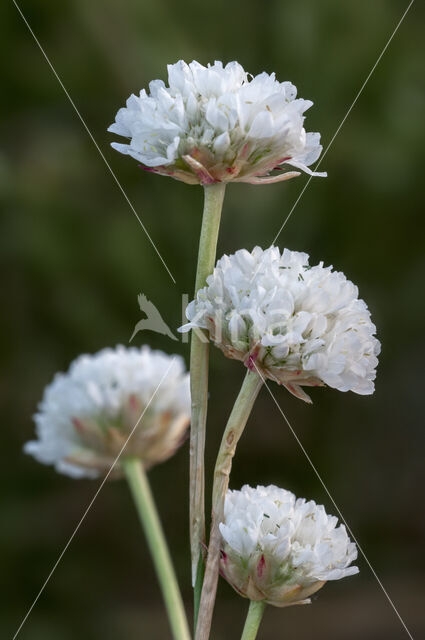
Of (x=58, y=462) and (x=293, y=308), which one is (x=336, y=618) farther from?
(x=293, y=308)

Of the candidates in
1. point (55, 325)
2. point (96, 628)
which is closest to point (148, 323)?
point (55, 325)

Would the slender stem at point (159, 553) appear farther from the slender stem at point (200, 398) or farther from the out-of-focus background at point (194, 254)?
the out-of-focus background at point (194, 254)

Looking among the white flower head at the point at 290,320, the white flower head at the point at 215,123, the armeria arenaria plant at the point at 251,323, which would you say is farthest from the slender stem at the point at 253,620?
the white flower head at the point at 215,123

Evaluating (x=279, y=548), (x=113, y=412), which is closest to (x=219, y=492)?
(x=279, y=548)

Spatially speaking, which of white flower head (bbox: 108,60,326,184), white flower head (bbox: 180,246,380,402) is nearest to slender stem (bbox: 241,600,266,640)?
white flower head (bbox: 180,246,380,402)

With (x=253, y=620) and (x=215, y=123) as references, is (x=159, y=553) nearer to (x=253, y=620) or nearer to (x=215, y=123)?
(x=253, y=620)

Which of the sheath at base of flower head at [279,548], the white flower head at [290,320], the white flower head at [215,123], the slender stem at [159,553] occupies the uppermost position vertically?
the white flower head at [215,123]
